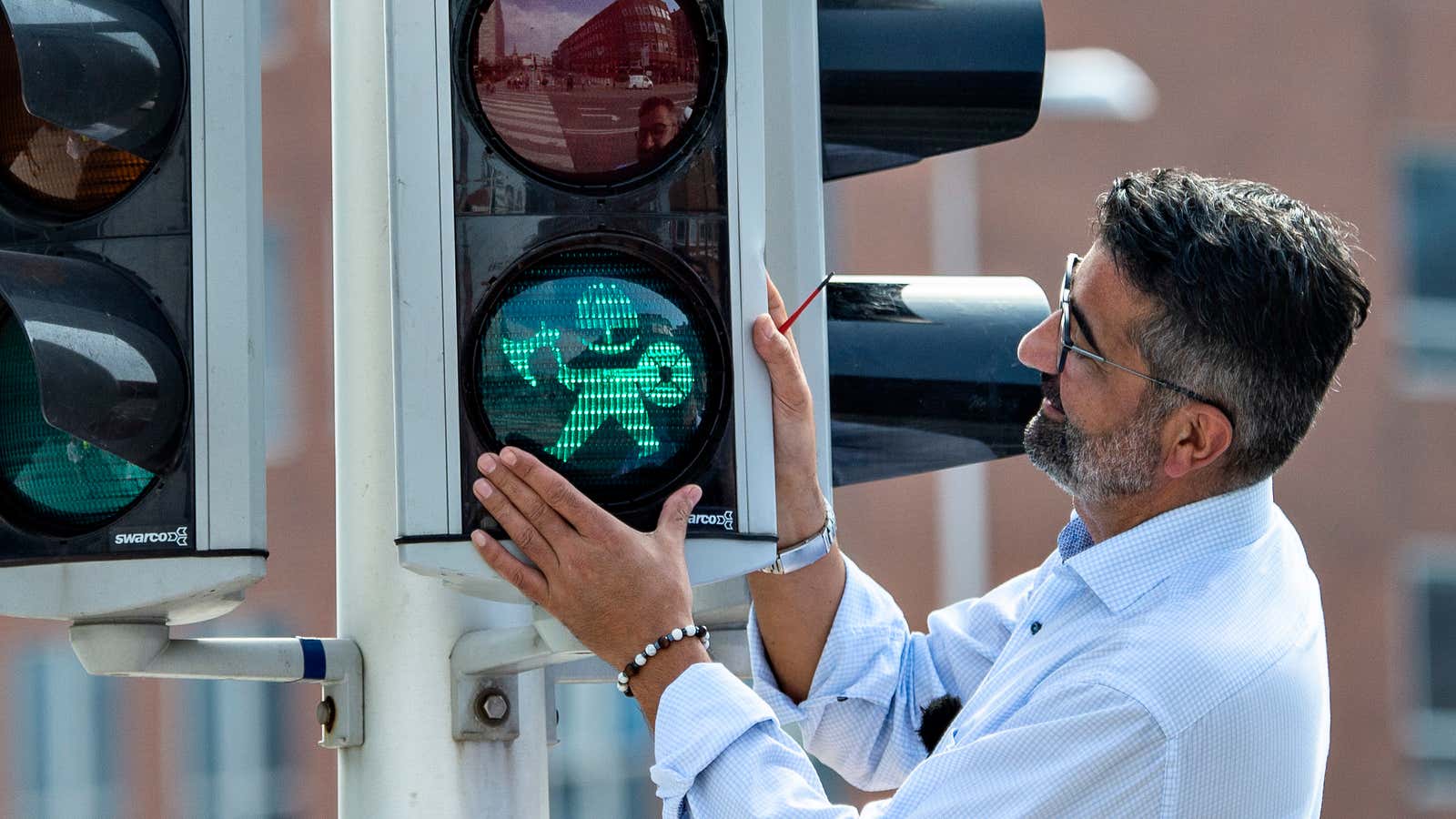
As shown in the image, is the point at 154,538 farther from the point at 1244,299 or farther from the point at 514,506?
the point at 1244,299

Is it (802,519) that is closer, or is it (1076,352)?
(1076,352)

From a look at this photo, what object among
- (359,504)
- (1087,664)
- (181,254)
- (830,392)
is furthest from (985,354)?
(181,254)

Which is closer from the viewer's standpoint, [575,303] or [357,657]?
[575,303]

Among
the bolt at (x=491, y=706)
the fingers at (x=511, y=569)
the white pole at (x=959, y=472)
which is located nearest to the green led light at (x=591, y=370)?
the fingers at (x=511, y=569)

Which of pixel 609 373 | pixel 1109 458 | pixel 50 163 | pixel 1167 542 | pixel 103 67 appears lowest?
pixel 1167 542

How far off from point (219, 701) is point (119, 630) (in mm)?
15899

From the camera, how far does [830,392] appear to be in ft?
11.0

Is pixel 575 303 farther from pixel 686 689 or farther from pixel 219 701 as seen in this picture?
pixel 219 701

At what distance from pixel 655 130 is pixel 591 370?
1.06 ft

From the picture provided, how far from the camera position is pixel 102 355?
97.3 inches

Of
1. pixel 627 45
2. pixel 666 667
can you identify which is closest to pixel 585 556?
pixel 666 667

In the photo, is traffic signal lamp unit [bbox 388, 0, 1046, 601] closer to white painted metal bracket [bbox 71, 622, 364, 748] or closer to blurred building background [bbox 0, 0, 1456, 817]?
white painted metal bracket [bbox 71, 622, 364, 748]

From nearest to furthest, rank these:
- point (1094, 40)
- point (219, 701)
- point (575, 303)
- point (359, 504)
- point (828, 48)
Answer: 1. point (575, 303)
2. point (359, 504)
3. point (828, 48)
4. point (219, 701)
5. point (1094, 40)

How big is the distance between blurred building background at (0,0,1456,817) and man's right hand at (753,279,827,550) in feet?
45.0
